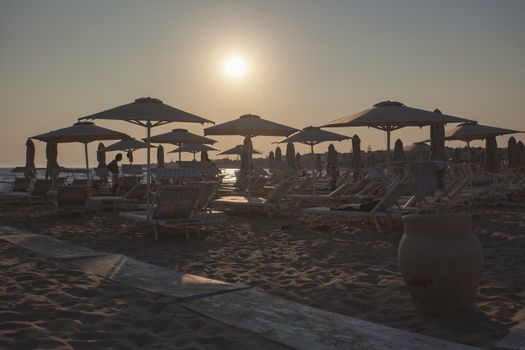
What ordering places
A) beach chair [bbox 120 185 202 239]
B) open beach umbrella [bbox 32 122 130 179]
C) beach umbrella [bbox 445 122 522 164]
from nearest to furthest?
beach chair [bbox 120 185 202 239], open beach umbrella [bbox 32 122 130 179], beach umbrella [bbox 445 122 522 164]

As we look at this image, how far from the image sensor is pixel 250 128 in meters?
10.1

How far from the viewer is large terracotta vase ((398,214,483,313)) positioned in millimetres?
3107

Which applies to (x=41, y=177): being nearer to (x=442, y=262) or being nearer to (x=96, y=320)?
(x=96, y=320)

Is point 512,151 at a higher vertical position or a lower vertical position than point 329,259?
higher

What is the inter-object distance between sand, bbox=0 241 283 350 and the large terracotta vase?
1.09m

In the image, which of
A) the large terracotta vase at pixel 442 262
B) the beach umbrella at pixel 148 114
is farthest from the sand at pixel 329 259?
the beach umbrella at pixel 148 114

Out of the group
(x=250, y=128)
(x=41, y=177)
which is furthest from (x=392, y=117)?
(x=41, y=177)

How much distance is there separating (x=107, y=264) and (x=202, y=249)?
4.85 feet

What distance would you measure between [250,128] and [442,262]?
286 inches

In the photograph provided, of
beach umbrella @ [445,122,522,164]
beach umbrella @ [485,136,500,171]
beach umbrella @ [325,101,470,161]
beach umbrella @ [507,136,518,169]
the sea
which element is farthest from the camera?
beach umbrella @ [507,136,518,169]

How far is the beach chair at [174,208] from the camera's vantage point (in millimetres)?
6922

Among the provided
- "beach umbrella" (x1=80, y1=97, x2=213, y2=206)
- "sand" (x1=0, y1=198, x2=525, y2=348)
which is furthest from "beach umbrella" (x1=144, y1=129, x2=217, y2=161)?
"beach umbrella" (x1=80, y1=97, x2=213, y2=206)

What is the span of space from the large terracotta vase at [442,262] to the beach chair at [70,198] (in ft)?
25.1

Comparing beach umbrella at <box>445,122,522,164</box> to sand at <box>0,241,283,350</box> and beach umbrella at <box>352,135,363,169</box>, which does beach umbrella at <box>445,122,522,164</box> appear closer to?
beach umbrella at <box>352,135,363,169</box>
